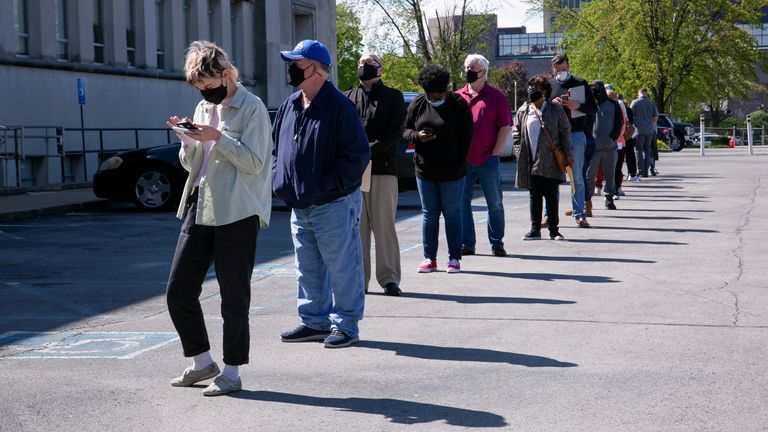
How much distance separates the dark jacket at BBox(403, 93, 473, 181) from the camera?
1045 cm

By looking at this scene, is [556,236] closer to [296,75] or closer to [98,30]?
[296,75]

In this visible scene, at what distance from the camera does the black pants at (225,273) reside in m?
6.15

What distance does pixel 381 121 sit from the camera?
9.28 m

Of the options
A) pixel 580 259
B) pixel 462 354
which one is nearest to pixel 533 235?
pixel 580 259

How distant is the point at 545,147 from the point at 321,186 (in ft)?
21.5

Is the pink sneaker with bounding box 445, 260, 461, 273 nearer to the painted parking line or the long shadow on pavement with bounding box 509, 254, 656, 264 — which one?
the long shadow on pavement with bounding box 509, 254, 656, 264

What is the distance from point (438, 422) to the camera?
18.2ft

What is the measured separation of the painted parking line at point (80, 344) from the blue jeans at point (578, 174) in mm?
8246

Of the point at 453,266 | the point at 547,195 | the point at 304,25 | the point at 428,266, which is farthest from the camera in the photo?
the point at 304,25

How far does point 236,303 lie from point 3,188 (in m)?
17.2

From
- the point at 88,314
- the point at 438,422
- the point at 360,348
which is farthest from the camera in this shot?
the point at 88,314

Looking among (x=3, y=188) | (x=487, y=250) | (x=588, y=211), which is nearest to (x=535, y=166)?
(x=487, y=250)

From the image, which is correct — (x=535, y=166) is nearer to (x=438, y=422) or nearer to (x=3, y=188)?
(x=438, y=422)

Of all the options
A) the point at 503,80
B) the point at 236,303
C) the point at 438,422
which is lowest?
the point at 438,422
